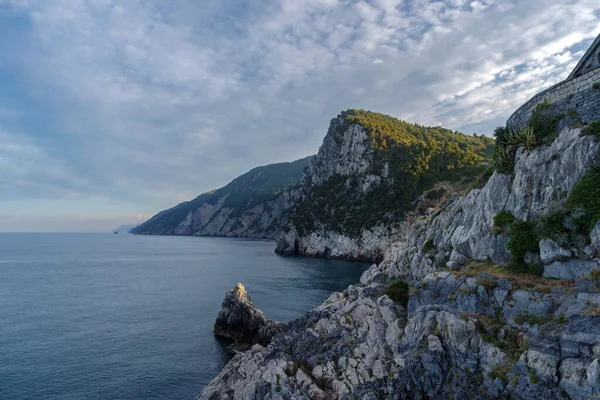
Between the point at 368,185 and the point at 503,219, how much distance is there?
9995cm

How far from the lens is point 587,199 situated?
18.0 m

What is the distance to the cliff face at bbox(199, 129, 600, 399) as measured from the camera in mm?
14953

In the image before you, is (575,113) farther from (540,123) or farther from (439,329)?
(439,329)

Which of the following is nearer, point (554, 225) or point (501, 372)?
point (501, 372)

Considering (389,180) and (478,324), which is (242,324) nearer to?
(478,324)

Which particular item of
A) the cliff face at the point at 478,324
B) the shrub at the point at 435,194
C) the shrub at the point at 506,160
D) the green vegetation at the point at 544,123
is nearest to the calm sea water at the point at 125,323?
the cliff face at the point at 478,324

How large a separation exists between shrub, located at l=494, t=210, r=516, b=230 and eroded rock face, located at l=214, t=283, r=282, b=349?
26.2m

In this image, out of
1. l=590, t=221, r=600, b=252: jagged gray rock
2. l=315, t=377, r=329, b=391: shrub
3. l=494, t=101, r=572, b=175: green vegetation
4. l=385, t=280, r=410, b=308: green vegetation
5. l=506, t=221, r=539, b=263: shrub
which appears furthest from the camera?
l=385, t=280, r=410, b=308: green vegetation

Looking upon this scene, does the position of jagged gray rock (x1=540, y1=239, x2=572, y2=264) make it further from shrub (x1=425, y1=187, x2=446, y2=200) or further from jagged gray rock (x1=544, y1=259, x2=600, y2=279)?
shrub (x1=425, y1=187, x2=446, y2=200)

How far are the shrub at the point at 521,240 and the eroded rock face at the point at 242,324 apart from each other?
89.3 ft

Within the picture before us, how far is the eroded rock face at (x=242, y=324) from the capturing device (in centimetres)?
4084

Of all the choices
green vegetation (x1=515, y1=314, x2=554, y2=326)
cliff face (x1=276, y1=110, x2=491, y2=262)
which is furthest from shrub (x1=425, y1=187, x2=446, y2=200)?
green vegetation (x1=515, y1=314, x2=554, y2=326)

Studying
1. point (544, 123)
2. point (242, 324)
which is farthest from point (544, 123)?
point (242, 324)

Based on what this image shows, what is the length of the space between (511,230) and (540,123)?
355 inches
